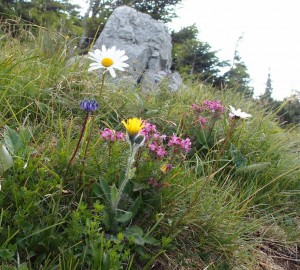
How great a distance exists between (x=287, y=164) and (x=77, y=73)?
5.38 feet

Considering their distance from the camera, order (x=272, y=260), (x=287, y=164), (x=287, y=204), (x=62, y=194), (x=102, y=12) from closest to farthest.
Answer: (x=62, y=194)
(x=272, y=260)
(x=287, y=204)
(x=287, y=164)
(x=102, y=12)

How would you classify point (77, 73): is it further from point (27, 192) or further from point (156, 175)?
point (27, 192)

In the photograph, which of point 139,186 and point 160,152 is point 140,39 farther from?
point 139,186

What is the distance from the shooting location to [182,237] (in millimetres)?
1622

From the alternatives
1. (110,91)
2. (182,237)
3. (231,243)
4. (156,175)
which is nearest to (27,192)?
(156,175)

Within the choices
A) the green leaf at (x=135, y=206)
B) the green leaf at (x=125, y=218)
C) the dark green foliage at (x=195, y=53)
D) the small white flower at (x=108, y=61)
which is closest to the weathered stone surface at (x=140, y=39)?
the small white flower at (x=108, y=61)

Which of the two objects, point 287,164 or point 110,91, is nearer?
point 287,164

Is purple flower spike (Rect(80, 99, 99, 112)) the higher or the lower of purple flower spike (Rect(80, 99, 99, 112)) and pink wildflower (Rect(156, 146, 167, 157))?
the higher

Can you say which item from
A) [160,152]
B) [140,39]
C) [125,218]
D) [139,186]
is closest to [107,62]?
[160,152]

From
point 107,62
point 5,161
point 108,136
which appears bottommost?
point 5,161

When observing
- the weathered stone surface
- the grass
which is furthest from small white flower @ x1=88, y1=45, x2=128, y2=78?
the weathered stone surface

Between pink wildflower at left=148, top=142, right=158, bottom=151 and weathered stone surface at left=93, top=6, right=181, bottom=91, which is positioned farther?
weathered stone surface at left=93, top=6, right=181, bottom=91

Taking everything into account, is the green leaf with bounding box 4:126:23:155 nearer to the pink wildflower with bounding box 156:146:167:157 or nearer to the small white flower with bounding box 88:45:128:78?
the small white flower with bounding box 88:45:128:78

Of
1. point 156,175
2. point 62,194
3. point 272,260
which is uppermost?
point 156,175
